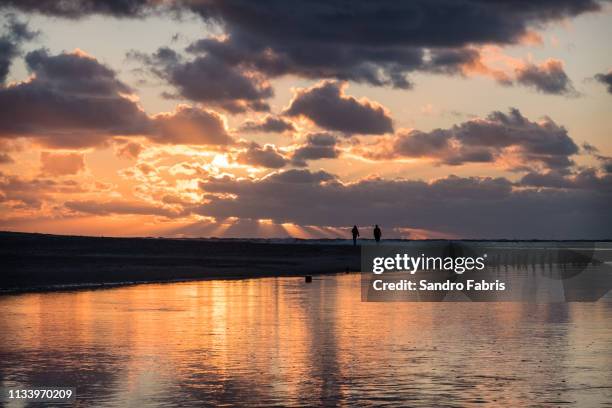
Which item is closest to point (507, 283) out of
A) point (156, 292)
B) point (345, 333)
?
point (156, 292)

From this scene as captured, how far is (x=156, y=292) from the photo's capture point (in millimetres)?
48031

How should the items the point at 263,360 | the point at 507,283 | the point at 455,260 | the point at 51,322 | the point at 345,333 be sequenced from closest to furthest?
the point at 263,360, the point at 345,333, the point at 51,322, the point at 507,283, the point at 455,260

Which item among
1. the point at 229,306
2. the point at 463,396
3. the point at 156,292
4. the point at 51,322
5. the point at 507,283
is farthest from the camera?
the point at 507,283

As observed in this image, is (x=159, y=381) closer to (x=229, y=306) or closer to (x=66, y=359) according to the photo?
(x=66, y=359)

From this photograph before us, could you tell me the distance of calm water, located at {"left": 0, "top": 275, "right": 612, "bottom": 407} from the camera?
17.9m

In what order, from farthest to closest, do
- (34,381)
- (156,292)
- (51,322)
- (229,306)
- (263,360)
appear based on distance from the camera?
1. (156,292)
2. (229,306)
3. (51,322)
4. (263,360)
5. (34,381)

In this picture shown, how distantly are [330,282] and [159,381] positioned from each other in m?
40.9

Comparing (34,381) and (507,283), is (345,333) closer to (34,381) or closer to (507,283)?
(34,381)

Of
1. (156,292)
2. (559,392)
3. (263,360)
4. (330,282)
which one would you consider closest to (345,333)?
(263,360)

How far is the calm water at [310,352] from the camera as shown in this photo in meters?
17.9

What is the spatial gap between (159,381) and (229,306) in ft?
64.1

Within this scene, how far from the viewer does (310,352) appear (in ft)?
78.4

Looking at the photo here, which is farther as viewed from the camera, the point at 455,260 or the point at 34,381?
the point at 455,260

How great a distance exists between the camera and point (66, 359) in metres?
22.5
